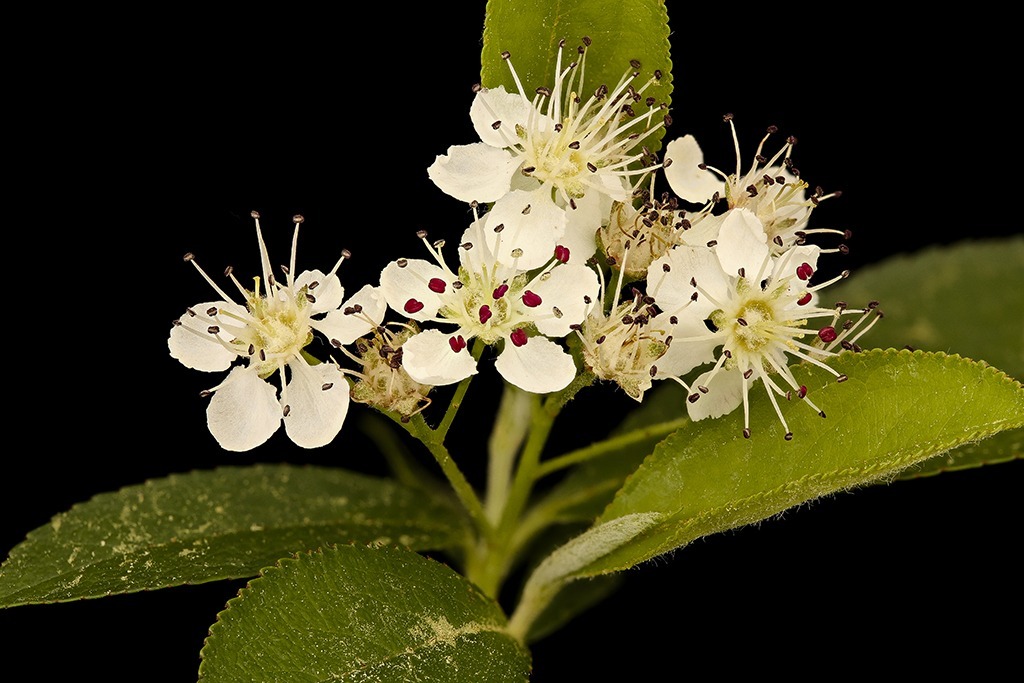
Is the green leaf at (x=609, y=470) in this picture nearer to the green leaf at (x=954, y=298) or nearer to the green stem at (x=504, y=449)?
the green stem at (x=504, y=449)

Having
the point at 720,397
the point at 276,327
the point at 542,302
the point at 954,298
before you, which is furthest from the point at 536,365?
the point at 954,298

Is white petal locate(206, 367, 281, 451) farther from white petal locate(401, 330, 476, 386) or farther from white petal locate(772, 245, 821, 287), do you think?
white petal locate(772, 245, 821, 287)

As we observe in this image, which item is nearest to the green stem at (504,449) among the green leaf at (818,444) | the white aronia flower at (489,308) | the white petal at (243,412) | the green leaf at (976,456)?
the green leaf at (818,444)

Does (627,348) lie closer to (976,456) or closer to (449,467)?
(449,467)

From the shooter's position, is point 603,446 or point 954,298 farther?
point 954,298

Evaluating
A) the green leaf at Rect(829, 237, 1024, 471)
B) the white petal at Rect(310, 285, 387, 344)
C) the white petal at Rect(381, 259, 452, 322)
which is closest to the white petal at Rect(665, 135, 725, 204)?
the white petal at Rect(381, 259, 452, 322)

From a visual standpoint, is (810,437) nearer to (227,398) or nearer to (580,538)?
(580,538)

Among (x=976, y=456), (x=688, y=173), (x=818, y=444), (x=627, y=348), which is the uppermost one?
Result: (x=688, y=173)
